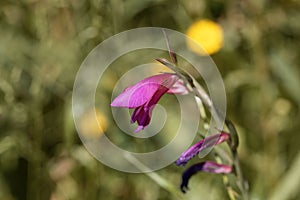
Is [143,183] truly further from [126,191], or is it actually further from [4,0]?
[4,0]

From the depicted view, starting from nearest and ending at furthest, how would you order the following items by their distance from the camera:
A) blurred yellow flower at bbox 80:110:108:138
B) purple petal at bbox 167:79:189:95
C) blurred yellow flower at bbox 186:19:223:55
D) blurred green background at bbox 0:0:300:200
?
purple petal at bbox 167:79:189:95 < blurred green background at bbox 0:0:300:200 < blurred yellow flower at bbox 80:110:108:138 < blurred yellow flower at bbox 186:19:223:55

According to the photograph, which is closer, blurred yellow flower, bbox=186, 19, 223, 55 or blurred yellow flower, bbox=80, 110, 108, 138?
blurred yellow flower, bbox=80, 110, 108, 138

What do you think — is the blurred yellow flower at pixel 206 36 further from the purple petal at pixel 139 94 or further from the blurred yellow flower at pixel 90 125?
the purple petal at pixel 139 94

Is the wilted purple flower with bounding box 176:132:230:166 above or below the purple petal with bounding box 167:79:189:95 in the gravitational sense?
below

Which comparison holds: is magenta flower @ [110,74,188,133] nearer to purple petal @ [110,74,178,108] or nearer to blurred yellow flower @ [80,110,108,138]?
purple petal @ [110,74,178,108]

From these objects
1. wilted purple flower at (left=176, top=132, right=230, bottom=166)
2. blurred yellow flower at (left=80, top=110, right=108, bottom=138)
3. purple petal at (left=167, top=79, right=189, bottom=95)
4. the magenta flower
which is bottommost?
blurred yellow flower at (left=80, top=110, right=108, bottom=138)

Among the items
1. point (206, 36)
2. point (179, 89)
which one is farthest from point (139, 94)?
point (206, 36)

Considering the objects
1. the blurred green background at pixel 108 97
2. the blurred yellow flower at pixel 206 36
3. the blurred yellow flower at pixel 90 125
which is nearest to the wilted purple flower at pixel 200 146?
the blurred green background at pixel 108 97

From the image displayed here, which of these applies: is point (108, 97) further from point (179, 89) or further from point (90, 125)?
point (179, 89)

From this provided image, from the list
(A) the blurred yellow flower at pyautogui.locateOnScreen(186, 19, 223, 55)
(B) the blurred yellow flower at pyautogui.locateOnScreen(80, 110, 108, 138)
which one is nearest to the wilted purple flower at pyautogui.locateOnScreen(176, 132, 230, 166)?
(B) the blurred yellow flower at pyautogui.locateOnScreen(80, 110, 108, 138)
